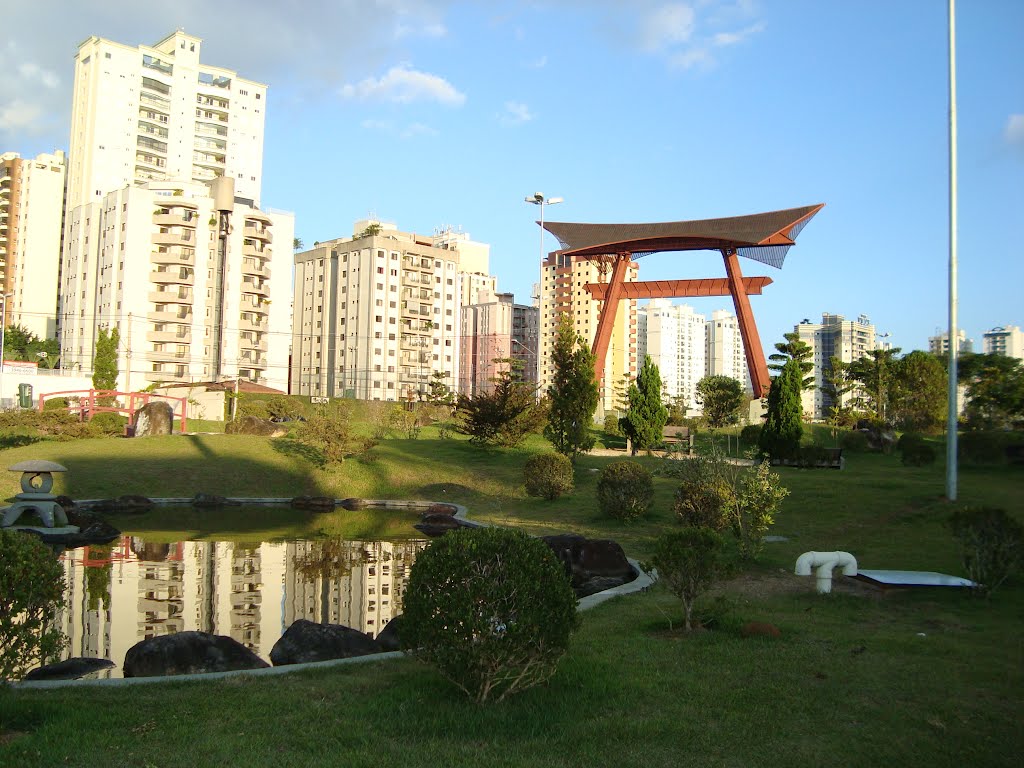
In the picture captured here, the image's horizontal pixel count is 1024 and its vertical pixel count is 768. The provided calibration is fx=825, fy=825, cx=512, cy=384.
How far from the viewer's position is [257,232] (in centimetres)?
7094

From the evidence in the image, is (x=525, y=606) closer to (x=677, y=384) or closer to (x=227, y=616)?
(x=227, y=616)

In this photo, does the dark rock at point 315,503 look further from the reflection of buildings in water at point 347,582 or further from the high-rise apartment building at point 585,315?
the high-rise apartment building at point 585,315

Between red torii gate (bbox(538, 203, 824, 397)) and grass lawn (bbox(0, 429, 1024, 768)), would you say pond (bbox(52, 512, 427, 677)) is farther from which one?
red torii gate (bbox(538, 203, 824, 397))

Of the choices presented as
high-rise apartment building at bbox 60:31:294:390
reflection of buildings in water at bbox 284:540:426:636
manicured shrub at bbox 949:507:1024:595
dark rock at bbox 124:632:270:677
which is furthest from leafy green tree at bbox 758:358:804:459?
high-rise apartment building at bbox 60:31:294:390

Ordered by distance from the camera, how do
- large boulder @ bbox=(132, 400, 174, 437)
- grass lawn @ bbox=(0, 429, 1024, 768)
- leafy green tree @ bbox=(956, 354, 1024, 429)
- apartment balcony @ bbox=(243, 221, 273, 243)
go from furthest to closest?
apartment balcony @ bbox=(243, 221, 273, 243)
large boulder @ bbox=(132, 400, 174, 437)
leafy green tree @ bbox=(956, 354, 1024, 429)
grass lawn @ bbox=(0, 429, 1024, 768)

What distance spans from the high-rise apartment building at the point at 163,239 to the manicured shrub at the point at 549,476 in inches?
1945

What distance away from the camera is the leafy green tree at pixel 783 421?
89.4ft

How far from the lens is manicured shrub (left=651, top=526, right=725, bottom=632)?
25.6 ft

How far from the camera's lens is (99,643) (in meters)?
8.67

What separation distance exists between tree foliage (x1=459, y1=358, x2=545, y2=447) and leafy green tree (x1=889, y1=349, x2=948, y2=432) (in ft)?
74.3

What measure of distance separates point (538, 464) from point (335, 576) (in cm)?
911

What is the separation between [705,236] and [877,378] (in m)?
16.0

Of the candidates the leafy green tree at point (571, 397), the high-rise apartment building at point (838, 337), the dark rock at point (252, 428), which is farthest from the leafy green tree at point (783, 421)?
the high-rise apartment building at point (838, 337)

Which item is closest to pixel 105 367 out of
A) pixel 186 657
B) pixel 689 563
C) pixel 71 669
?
pixel 71 669
